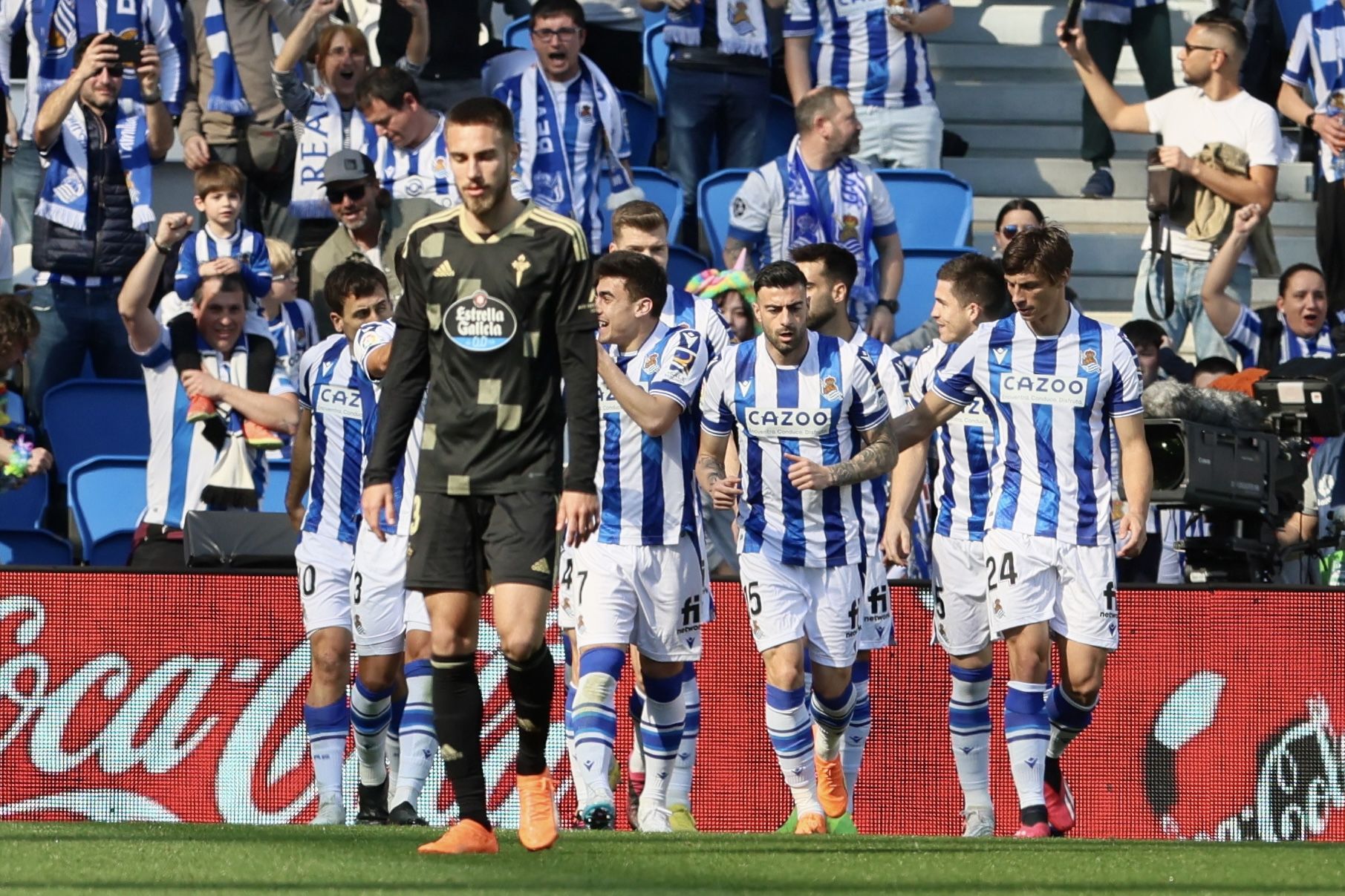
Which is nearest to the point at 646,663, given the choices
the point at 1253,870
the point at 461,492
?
the point at 461,492

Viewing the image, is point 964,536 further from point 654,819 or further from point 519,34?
point 519,34

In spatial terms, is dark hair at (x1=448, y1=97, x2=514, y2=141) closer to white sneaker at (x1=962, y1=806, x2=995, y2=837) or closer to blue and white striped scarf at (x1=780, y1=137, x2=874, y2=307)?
white sneaker at (x1=962, y1=806, x2=995, y2=837)

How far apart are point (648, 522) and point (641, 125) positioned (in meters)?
6.48

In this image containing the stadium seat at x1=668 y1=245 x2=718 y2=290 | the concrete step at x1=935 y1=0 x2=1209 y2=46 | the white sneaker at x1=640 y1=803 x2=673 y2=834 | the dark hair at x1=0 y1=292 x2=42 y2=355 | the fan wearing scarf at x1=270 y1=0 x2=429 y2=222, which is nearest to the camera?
the white sneaker at x1=640 y1=803 x2=673 y2=834

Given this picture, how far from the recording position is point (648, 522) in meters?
8.20

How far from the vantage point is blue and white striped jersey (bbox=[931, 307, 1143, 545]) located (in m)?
7.93

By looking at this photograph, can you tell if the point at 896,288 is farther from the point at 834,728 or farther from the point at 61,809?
the point at 61,809

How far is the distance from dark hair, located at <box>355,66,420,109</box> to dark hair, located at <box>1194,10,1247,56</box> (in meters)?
4.33

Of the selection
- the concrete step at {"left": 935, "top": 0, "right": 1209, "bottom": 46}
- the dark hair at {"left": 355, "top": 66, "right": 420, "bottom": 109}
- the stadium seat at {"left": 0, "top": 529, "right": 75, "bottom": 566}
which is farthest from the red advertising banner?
the concrete step at {"left": 935, "top": 0, "right": 1209, "bottom": 46}

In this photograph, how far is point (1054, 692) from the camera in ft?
26.7

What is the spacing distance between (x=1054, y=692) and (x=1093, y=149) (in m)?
6.73

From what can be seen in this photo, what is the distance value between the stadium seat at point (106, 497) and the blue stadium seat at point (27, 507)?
20.9 inches

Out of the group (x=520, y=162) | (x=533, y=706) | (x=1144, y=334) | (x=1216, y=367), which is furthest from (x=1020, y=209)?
(x=533, y=706)

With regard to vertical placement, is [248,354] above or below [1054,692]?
above
